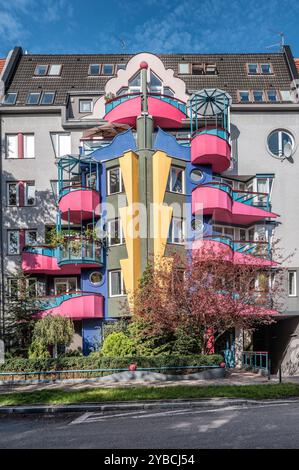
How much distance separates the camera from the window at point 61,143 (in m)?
29.8

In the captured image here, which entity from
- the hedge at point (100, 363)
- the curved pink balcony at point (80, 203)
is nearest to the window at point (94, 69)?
the curved pink balcony at point (80, 203)

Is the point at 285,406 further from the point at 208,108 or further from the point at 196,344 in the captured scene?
the point at 208,108

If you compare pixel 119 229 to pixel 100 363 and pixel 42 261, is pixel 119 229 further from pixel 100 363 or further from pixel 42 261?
pixel 100 363

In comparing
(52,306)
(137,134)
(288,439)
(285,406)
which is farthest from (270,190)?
(288,439)

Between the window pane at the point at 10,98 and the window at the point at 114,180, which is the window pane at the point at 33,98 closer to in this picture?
the window pane at the point at 10,98

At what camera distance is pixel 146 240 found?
25.4 m

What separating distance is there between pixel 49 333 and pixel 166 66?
21.2m

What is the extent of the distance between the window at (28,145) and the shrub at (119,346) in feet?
43.9

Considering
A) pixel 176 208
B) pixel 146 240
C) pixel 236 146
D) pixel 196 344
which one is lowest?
pixel 196 344

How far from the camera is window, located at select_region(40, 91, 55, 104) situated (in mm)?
31328

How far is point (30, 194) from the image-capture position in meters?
29.5

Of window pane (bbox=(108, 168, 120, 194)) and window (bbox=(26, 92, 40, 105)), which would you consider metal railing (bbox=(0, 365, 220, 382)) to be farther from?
window (bbox=(26, 92, 40, 105))

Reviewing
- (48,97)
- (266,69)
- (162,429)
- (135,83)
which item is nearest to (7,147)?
(48,97)
